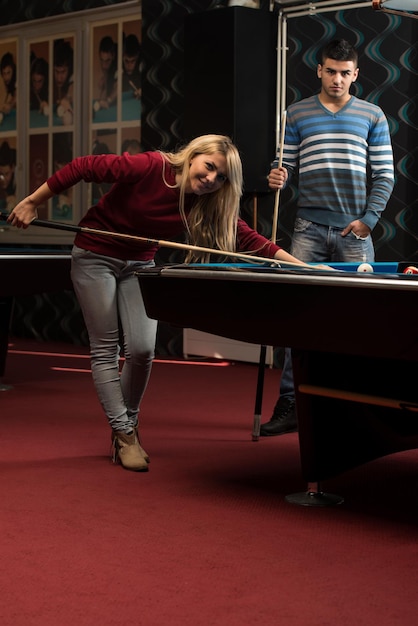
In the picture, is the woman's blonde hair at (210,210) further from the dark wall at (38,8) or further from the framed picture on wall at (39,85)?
the framed picture on wall at (39,85)

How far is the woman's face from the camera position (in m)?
3.13

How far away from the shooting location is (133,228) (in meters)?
3.30

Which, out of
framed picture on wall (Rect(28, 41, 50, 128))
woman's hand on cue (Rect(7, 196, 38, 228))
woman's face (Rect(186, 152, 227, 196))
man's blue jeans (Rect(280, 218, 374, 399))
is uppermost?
framed picture on wall (Rect(28, 41, 50, 128))

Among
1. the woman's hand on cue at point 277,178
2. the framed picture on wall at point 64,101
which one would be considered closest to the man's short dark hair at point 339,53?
the woman's hand on cue at point 277,178

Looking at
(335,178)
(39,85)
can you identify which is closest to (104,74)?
(39,85)

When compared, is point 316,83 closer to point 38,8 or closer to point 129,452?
point 38,8

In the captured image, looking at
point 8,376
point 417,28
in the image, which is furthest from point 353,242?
point 8,376

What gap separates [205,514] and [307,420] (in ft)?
1.28

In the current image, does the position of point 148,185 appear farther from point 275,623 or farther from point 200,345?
point 200,345

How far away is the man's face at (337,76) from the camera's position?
3859 mm

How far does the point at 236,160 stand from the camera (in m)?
3.16

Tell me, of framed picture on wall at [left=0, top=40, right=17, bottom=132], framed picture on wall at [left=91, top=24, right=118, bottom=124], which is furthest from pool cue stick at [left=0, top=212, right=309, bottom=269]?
framed picture on wall at [left=0, top=40, right=17, bottom=132]

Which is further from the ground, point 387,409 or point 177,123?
point 177,123

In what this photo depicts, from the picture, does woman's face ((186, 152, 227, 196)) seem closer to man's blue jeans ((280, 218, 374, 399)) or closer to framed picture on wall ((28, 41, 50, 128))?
man's blue jeans ((280, 218, 374, 399))
